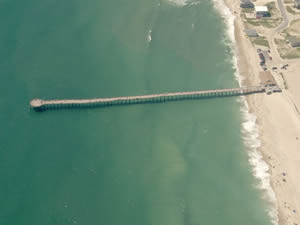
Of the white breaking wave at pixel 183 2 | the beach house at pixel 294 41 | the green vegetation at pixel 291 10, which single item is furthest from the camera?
the white breaking wave at pixel 183 2

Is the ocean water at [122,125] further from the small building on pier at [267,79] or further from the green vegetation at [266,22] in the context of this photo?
the green vegetation at [266,22]

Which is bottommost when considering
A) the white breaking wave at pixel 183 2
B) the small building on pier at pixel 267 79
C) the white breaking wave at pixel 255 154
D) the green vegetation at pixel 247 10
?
the white breaking wave at pixel 255 154

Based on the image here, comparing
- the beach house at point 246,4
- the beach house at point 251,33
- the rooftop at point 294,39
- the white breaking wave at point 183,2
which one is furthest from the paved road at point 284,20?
the white breaking wave at point 183,2

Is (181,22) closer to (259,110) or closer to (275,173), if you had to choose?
(259,110)

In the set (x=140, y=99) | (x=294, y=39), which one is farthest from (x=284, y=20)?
(x=140, y=99)

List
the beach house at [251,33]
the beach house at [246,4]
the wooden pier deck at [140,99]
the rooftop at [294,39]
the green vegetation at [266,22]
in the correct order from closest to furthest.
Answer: the wooden pier deck at [140,99]
the rooftop at [294,39]
the beach house at [251,33]
the green vegetation at [266,22]
the beach house at [246,4]
